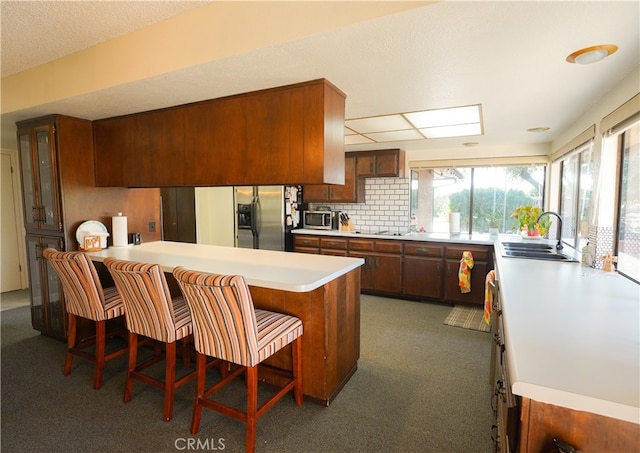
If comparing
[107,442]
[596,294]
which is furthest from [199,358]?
[596,294]

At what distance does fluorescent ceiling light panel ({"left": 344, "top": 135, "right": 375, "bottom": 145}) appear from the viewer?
398cm

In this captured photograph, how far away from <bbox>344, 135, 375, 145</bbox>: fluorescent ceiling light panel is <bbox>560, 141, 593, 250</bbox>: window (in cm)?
212

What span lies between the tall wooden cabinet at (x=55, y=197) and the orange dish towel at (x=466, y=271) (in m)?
3.84

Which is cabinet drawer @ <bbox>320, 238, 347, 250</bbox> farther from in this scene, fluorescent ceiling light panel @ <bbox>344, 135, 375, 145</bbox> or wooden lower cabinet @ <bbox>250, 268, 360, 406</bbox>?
wooden lower cabinet @ <bbox>250, 268, 360, 406</bbox>

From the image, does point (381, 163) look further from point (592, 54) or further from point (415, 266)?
point (592, 54)

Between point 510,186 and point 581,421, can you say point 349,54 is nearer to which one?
point 581,421

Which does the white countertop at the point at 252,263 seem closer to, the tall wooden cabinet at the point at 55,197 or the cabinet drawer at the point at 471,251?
the tall wooden cabinet at the point at 55,197

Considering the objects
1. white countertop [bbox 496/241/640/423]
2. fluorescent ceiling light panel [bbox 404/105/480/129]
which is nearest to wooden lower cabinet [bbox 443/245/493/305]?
fluorescent ceiling light panel [bbox 404/105/480/129]

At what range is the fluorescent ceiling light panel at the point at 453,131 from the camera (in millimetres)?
3410

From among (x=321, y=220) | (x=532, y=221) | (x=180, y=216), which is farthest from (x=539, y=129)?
(x=180, y=216)

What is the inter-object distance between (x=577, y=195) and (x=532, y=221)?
1.64 ft

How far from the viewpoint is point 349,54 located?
1.69 m

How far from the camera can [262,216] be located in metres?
5.12

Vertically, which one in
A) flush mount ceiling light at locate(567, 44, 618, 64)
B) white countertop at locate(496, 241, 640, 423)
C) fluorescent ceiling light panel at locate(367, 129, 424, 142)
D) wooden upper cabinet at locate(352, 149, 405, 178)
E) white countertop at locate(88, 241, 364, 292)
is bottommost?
white countertop at locate(496, 241, 640, 423)
